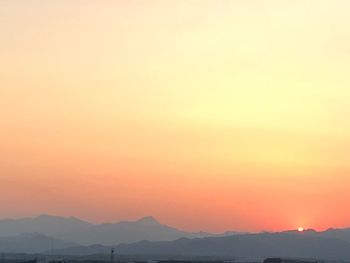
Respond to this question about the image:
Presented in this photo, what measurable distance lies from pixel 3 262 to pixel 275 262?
178 feet

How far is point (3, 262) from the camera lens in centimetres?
16562

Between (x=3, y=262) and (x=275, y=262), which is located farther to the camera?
(x=3, y=262)

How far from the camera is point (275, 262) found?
153875mm
